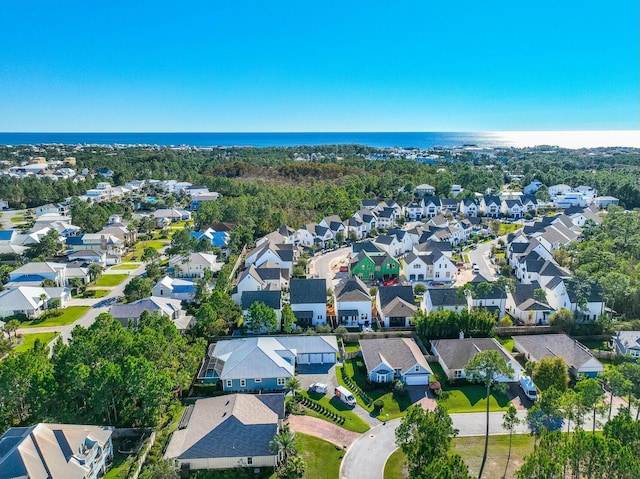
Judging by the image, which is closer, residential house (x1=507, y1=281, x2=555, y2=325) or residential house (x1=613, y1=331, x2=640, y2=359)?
residential house (x1=613, y1=331, x2=640, y2=359)

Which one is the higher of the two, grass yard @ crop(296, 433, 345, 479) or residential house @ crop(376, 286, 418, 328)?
residential house @ crop(376, 286, 418, 328)

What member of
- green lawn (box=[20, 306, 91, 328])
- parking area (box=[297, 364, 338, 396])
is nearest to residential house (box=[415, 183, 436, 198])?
parking area (box=[297, 364, 338, 396])

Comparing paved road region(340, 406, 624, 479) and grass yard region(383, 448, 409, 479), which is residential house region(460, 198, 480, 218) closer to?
paved road region(340, 406, 624, 479)

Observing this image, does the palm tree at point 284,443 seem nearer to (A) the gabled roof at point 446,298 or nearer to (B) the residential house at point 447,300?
(B) the residential house at point 447,300

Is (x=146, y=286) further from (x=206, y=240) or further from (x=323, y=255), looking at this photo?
(x=323, y=255)

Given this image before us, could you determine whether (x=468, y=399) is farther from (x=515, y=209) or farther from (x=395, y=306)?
(x=515, y=209)

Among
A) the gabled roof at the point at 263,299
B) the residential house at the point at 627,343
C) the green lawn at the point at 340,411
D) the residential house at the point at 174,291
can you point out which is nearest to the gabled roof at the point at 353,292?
the gabled roof at the point at 263,299

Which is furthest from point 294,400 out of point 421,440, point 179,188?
point 179,188
